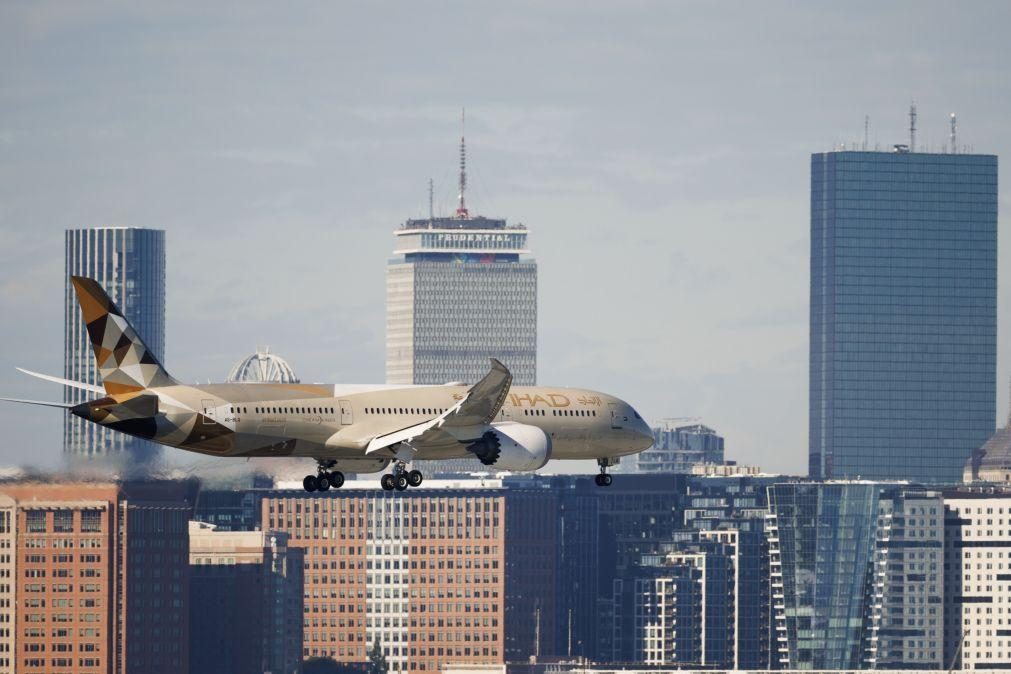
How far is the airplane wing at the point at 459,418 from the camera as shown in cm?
15625

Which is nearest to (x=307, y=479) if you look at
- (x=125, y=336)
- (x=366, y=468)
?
(x=366, y=468)

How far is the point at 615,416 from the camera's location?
170500 mm

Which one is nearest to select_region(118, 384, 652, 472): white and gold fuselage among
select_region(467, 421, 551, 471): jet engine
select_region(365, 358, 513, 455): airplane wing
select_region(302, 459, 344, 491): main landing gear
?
select_region(365, 358, 513, 455): airplane wing

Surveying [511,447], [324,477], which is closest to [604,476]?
[511,447]

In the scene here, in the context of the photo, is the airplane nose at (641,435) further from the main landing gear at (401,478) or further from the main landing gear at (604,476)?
the main landing gear at (401,478)

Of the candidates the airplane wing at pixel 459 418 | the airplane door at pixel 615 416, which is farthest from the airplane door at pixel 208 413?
the airplane door at pixel 615 416

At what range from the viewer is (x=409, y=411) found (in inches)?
6373

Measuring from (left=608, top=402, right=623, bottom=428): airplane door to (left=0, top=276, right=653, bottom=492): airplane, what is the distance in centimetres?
299

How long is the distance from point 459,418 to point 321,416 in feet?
23.4

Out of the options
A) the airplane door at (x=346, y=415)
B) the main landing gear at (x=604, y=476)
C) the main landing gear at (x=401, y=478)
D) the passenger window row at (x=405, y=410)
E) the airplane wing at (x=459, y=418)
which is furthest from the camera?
the main landing gear at (x=604, y=476)

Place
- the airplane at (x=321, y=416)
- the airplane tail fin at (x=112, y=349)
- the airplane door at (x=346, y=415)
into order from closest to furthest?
the airplane at (x=321, y=416) → the airplane tail fin at (x=112, y=349) → the airplane door at (x=346, y=415)

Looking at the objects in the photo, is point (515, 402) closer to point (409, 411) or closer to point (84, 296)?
point (409, 411)

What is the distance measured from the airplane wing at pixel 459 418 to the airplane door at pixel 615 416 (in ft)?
39.0

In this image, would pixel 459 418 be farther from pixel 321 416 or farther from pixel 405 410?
pixel 321 416
